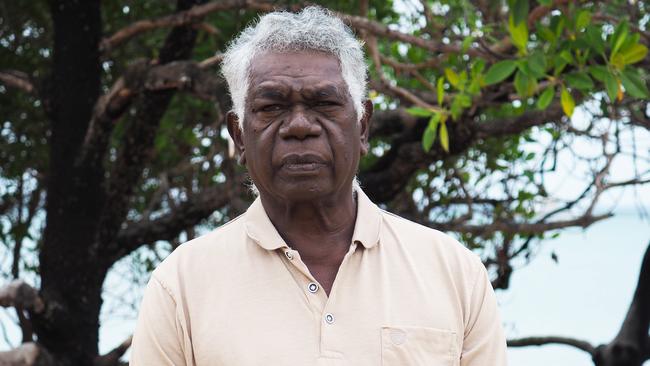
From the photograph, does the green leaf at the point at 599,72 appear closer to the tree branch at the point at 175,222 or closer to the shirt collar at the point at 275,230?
the shirt collar at the point at 275,230

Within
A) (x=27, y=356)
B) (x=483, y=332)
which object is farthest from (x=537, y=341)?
(x=483, y=332)

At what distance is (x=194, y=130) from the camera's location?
222 inches

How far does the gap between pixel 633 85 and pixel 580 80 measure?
0.19 meters

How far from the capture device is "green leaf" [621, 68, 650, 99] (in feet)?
10.2

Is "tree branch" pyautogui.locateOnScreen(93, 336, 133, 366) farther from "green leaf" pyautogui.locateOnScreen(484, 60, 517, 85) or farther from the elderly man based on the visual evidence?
the elderly man

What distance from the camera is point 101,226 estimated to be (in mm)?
4895

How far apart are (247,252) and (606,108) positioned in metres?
2.86

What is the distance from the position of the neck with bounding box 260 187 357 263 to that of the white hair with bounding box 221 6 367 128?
6.8 inches

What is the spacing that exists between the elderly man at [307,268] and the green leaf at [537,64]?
143 cm

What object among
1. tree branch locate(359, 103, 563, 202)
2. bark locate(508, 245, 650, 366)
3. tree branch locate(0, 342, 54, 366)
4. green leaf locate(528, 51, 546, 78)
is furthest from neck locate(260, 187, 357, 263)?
bark locate(508, 245, 650, 366)

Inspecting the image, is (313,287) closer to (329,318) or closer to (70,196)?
(329,318)

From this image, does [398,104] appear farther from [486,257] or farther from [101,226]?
[101,226]

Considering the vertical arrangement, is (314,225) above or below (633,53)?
below

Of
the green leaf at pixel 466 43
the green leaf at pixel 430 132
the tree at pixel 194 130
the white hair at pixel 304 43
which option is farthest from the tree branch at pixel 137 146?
the white hair at pixel 304 43
